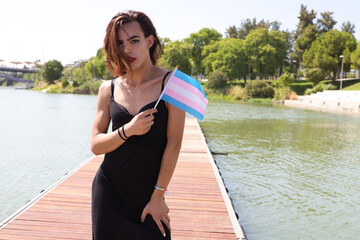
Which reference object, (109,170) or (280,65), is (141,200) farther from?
(280,65)

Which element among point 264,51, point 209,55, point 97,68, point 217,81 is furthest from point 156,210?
point 97,68

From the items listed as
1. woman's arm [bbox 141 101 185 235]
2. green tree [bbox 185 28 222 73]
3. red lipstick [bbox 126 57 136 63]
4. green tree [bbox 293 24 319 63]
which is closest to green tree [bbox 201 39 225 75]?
green tree [bbox 185 28 222 73]

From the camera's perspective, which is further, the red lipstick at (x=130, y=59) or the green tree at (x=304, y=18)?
the green tree at (x=304, y=18)

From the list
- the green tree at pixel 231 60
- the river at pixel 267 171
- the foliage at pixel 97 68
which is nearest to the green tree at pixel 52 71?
the foliage at pixel 97 68

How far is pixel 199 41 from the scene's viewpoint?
212 feet

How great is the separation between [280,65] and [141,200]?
59.9 meters

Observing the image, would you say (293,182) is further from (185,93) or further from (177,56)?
(177,56)

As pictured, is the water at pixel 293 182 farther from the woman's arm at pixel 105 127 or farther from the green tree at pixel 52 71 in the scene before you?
the green tree at pixel 52 71

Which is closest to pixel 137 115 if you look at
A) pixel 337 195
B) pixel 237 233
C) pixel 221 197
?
pixel 237 233

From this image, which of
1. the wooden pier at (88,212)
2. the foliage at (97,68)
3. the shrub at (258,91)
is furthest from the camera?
the foliage at (97,68)

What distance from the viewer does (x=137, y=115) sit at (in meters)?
1.51

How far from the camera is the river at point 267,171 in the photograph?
554 cm

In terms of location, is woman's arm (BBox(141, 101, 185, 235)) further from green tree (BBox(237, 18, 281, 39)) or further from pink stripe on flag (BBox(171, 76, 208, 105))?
green tree (BBox(237, 18, 281, 39))

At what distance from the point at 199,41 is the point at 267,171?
5872 centimetres
